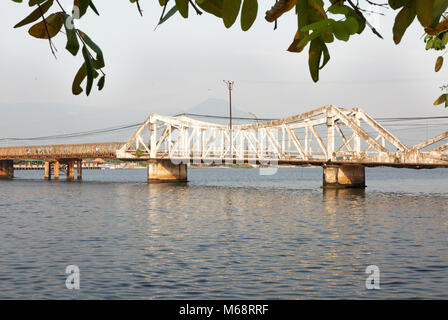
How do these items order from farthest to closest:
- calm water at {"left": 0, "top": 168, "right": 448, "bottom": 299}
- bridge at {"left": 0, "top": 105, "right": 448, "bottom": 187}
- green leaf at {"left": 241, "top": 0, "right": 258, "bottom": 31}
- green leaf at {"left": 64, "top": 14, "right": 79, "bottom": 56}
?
bridge at {"left": 0, "top": 105, "right": 448, "bottom": 187} < calm water at {"left": 0, "top": 168, "right": 448, "bottom": 299} < green leaf at {"left": 64, "top": 14, "right": 79, "bottom": 56} < green leaf at {"left": 241, "top": 0, "right": 258, "bottom": 31}

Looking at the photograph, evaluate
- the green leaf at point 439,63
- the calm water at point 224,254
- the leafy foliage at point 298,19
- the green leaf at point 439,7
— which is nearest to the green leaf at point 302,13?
the leafy foliage at point 298,19

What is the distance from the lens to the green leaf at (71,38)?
96.7 inches

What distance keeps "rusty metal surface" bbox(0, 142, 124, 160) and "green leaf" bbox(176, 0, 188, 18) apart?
12112 cm

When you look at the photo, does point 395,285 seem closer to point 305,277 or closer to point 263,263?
point 305,277

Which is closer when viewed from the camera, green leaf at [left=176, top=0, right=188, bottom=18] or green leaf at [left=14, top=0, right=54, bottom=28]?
green leaf at [left=176, top=0, right=188, bottom=18]

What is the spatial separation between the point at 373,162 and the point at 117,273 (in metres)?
58.7

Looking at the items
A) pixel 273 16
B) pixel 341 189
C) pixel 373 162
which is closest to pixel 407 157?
pixel 373 162

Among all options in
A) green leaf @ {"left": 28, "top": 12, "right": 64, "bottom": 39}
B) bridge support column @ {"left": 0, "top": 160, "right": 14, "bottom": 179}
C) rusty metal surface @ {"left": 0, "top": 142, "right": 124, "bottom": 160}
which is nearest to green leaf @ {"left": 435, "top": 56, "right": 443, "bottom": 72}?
green leaf @ {"left": 28, "top": 12, "right": 64, "bottom": 39}

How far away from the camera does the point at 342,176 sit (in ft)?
270

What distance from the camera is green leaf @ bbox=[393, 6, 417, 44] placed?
2.26 meters

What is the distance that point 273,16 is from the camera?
2.51 meters

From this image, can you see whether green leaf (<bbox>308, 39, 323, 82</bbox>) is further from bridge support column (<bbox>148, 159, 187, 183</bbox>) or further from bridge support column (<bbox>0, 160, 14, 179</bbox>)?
bridge support column (<bbox>0, 160, 14, 179</bbox>)

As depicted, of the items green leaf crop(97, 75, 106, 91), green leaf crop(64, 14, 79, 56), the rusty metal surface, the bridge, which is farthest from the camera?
the rusty metal surface

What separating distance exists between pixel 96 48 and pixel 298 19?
92 centimetres
